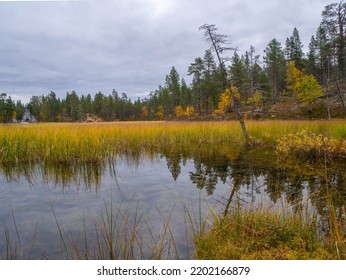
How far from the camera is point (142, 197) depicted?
5133mm

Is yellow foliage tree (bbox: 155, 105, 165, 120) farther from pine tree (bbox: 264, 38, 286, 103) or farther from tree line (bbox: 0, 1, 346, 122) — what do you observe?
pine tree (bbox: 264, 38, 286, 103)

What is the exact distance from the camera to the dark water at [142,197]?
334 cm

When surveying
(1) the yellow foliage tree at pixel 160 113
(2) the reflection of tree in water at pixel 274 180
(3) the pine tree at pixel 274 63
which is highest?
(3) the pine tree at pixel 274 63

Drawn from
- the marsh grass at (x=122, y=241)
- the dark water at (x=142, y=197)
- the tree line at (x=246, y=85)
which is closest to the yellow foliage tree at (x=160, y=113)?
the tree line at (x=246, y=85)

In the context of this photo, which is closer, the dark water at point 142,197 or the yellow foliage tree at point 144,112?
the dark water at point 142,197

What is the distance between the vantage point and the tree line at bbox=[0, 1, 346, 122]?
78.6ft

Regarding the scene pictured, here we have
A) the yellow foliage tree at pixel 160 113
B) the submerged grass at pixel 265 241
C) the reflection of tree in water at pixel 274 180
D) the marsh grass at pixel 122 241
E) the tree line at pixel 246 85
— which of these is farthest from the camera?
the yellow foliage tree at pixel 160 113

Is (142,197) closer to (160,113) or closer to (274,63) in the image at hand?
(274,63)

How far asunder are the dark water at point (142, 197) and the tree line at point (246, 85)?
8.12 m

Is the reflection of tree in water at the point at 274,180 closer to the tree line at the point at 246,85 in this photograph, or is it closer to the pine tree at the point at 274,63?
the tree line at the point at 246,85

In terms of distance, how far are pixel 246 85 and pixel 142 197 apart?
32.3m

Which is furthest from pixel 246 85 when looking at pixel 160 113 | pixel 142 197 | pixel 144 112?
pixel 144 112

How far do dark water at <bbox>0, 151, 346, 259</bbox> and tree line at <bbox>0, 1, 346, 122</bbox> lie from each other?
8124 mm
